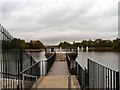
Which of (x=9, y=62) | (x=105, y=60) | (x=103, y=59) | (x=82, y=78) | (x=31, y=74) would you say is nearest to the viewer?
(x=31, y=74)

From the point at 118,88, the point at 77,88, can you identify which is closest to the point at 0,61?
the point at 77,88

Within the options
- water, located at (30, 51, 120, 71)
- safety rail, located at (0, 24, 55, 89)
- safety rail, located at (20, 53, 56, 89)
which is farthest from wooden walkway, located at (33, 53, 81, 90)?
water, located at (30, 51, 120, 71)

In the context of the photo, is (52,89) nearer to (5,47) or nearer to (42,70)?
(5,47)

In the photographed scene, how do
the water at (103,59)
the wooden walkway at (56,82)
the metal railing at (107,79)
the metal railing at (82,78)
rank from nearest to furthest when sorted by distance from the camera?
the metal railing at (107,79)
the metal railing at (82,78)
the wooden walkway at (56,82)
the water at (103,59)

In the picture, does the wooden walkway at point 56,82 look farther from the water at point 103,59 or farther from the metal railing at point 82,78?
the water at point 103,59

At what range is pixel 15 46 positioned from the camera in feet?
34.6

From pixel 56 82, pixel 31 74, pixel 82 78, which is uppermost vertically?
pixel 31 74

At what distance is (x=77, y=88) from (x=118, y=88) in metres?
4.96

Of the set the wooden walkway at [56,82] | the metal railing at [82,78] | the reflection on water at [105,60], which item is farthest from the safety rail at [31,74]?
the reflection on water at [105,60]

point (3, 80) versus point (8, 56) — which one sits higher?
point (8, 56)

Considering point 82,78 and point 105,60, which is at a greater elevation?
→ point 82,78

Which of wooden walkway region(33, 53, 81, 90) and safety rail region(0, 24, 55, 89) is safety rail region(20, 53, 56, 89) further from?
wooden walkway region(33, 53, 81, 90)

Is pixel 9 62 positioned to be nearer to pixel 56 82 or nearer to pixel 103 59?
pixel 56 82


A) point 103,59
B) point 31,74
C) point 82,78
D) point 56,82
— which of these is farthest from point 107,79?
point 103,59
